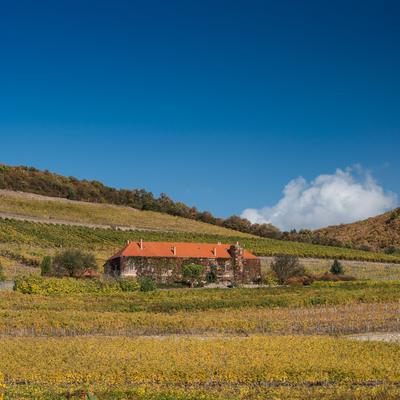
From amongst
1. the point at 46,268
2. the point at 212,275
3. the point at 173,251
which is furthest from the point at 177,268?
the point at 46,268

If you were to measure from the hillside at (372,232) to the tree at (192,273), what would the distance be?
73890 millimetres

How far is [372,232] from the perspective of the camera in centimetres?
16462

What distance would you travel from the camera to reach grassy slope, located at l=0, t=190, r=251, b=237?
4700 inches

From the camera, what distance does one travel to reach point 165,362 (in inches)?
1009

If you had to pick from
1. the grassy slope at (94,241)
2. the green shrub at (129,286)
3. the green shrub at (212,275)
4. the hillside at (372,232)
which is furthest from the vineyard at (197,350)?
the hillside at (372,232)

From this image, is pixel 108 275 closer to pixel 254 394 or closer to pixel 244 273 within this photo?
pixel 244 273

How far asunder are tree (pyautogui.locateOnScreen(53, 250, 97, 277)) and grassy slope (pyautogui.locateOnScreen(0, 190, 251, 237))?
1732 inches

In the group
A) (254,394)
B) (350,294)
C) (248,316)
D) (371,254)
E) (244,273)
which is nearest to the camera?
(254,394)

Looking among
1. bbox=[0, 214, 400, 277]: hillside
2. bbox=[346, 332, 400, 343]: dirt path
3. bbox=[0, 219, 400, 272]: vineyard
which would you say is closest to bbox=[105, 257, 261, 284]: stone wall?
bbox=[0, 214, 400, 277]: hillside

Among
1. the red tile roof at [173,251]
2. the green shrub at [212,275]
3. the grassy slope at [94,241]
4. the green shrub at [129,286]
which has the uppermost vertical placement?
the grassy slope at [94,241]

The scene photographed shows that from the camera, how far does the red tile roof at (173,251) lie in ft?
257

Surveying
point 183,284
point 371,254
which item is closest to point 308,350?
point 183,284

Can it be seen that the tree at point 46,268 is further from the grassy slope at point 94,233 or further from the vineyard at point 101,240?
Answer: the vineyard at point 101,240

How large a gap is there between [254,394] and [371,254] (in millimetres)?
95838
